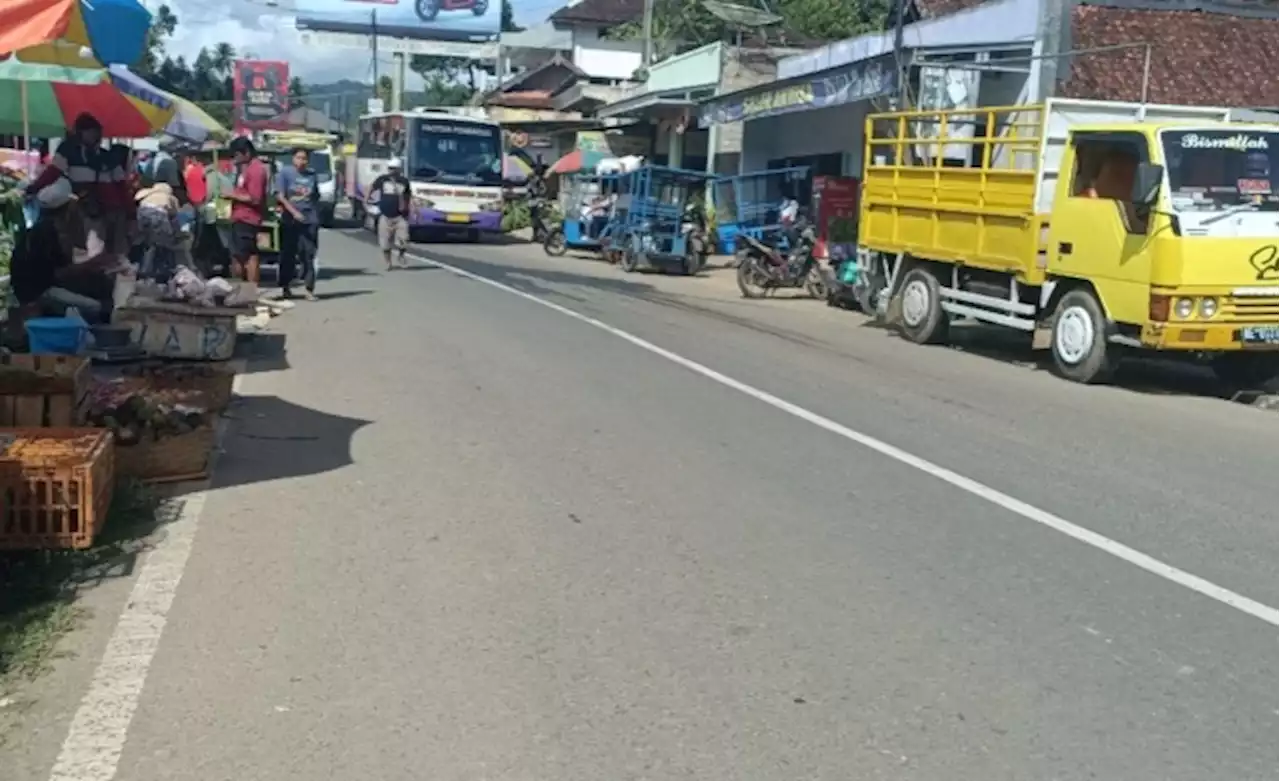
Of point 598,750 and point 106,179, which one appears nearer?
point 598,750

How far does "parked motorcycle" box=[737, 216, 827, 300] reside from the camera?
2145cm

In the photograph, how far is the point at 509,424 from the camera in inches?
370

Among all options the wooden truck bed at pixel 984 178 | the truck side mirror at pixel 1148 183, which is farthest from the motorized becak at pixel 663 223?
the truck side mirror at pixel 1148 183

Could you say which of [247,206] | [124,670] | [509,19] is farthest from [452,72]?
[124,670]

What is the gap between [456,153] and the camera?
3275 centimetres

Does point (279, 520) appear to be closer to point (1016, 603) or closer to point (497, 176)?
point (1016, 603)

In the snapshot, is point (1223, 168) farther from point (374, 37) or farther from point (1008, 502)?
point (374, 37)

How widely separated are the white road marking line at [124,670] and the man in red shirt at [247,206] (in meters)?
9.94

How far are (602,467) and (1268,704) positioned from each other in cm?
422

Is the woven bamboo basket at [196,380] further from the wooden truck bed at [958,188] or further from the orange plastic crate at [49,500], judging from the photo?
the wooden truck bed at [958,188]

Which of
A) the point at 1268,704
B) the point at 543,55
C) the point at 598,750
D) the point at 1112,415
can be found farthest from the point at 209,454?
the point at 543,55

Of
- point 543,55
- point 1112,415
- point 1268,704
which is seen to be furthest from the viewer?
point 543,55

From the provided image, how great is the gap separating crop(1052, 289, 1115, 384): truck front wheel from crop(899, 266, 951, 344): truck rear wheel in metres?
2.37

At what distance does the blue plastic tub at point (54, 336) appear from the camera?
29.0ft
